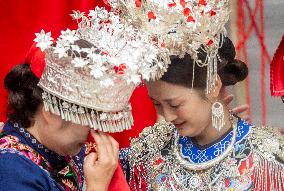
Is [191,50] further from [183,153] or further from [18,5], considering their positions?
[18,5]

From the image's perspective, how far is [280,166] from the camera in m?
2.12

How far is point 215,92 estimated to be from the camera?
7.13 ft

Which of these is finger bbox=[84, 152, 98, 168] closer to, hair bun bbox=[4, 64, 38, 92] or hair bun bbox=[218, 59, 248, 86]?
hair bun bbox=[4, 64, 38, 92]

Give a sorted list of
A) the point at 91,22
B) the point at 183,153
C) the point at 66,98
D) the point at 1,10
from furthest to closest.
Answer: the point at 1,10, the point at 183,153, the point at 91,22, the point at 66,98

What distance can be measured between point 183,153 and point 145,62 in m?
0.49

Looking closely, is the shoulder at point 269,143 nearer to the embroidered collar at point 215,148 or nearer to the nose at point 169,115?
the embroidered collar at point 215,148

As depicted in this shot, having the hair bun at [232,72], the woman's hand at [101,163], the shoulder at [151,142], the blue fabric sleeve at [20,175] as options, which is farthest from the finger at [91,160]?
the hair bun at [232,72]

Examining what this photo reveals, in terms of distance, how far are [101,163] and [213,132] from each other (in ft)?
1.60

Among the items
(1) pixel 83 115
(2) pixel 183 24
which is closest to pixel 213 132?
(2) pixel 183 24

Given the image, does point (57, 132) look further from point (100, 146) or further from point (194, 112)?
point (194, 112)

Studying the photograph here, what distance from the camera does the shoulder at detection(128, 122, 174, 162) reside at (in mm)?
2365

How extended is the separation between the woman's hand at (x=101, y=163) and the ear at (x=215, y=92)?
15.2 inches

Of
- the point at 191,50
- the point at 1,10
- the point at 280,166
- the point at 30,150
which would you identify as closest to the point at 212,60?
the point at 191,50

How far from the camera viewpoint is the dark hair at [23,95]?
77.0 inches
